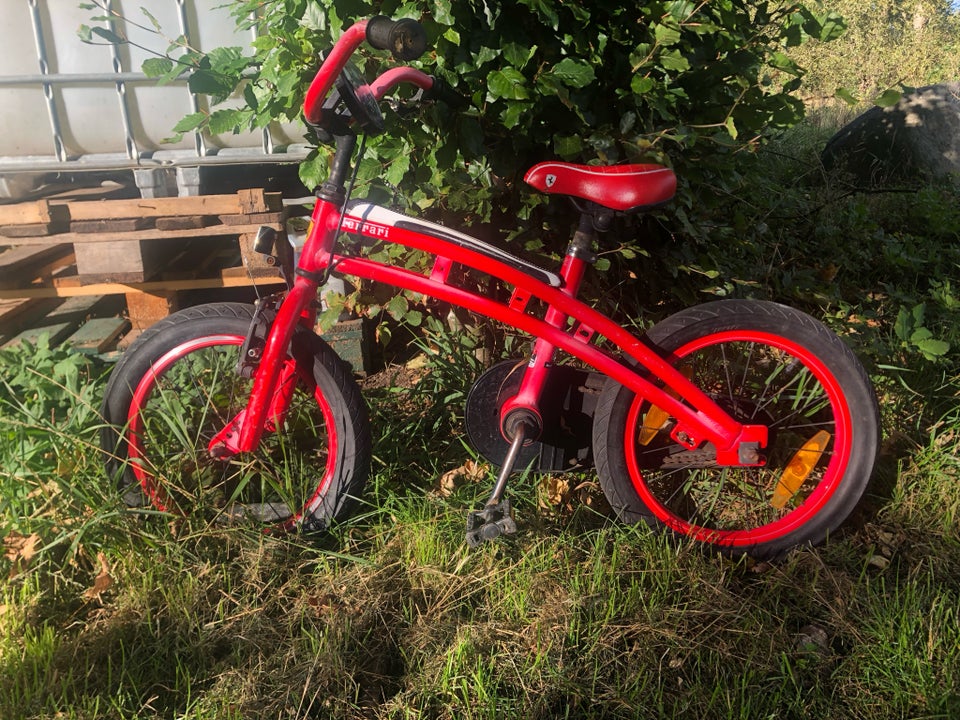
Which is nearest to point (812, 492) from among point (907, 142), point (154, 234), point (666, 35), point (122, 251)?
point (666, 35)

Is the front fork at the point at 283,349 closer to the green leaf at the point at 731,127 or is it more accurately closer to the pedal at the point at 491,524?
the pedal at the point at 491,524

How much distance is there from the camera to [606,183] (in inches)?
82.7

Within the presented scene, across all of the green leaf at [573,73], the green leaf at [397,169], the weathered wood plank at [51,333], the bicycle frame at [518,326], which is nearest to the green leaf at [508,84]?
the green leaf at [573,73]

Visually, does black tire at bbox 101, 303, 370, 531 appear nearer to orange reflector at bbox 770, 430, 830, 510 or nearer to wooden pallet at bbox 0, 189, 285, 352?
wooden pallet at bbox 0, 189, 285, 352

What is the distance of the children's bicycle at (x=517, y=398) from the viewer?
2.15m

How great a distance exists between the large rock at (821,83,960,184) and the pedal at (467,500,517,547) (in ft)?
17.4

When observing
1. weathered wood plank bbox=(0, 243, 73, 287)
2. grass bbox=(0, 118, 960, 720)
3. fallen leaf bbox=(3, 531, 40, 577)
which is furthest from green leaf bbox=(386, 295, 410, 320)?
weathered wood plank bbox=(0, 243, 73, 287)

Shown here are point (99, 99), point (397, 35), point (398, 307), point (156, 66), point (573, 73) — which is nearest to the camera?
point (397, 35)

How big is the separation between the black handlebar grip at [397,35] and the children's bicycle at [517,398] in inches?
11.1

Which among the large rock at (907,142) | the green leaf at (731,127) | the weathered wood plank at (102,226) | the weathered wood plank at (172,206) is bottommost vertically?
the large rock at (907,142)

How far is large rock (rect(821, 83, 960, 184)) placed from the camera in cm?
637

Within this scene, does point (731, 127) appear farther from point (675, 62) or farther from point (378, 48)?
point (378, 48)

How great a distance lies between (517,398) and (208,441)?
1.00 m

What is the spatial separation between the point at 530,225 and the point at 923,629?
1721mm
